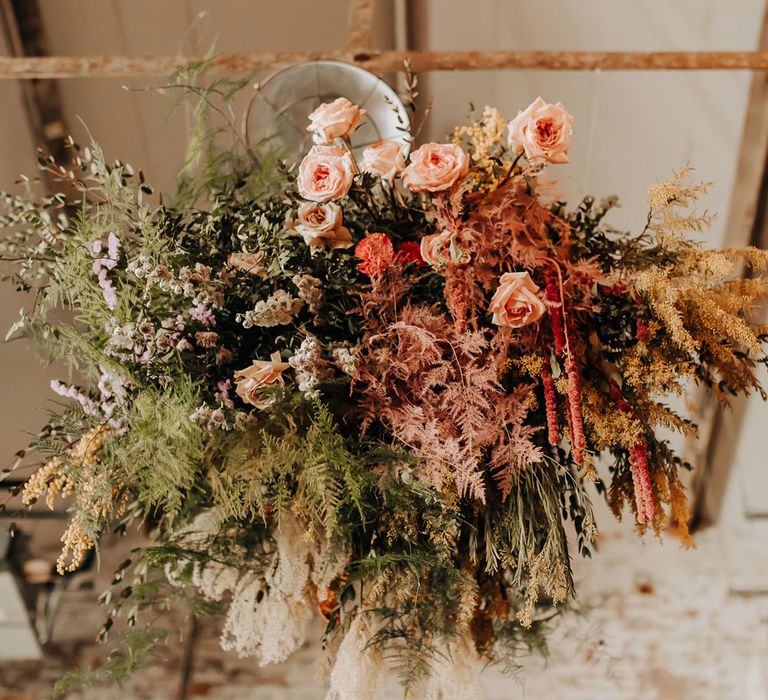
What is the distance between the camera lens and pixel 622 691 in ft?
6.49

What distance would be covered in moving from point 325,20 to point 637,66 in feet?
4.28

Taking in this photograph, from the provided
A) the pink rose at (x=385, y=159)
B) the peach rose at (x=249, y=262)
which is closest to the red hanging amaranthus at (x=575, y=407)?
the pink rose at (x=385, y=159)

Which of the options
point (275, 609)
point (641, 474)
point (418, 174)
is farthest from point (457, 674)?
point (418, 174)

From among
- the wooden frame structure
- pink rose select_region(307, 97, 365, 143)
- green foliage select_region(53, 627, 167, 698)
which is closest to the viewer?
pink rose select_region(307, 97, 365, 143)

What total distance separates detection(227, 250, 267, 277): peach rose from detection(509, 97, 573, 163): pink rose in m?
0.48

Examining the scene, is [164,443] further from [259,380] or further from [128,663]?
[128,663]

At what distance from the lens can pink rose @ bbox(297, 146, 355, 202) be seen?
3.55 ft

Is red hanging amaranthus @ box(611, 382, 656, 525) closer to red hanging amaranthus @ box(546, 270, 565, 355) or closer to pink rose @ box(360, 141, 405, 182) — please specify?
red hanging amaranthus @ box(546, 270, 565, 355)

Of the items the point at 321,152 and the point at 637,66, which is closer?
the point at 321,152

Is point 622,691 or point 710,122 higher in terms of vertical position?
point 710,122

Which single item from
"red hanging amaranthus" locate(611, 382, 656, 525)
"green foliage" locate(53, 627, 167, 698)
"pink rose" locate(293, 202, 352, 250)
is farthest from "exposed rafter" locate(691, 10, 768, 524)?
"green foliage" locate(53, 627, 167, 698)

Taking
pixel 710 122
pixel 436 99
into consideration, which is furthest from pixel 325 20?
pixel 710 122

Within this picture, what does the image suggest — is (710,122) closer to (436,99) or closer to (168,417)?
(436,99)

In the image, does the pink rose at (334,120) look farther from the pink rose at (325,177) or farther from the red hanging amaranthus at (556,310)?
the red hanging amaranthus at (556,310)
